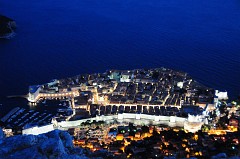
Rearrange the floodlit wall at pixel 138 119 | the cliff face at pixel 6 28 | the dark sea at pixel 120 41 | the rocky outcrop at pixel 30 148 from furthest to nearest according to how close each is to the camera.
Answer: the cliff face at pixel 6 28
the dark sea at pixel 120 41
the floodlit wall at pixel 138 119
the rocky outcrop at pixel 30 148

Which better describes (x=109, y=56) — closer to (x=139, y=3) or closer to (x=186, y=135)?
(x=186, y=135)

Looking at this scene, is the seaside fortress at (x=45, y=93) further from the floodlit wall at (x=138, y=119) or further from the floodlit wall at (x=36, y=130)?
the floodlit wall at (x=36, y=130)

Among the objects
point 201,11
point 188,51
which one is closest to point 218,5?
point 201,11

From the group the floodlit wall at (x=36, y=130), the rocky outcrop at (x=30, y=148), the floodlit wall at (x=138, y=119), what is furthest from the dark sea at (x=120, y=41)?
the rocky outcrop at (x=30, y=148)

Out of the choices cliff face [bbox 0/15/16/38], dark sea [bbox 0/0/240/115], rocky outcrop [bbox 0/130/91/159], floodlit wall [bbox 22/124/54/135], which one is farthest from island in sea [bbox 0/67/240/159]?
cliff face [bbox 0/15/16/38]

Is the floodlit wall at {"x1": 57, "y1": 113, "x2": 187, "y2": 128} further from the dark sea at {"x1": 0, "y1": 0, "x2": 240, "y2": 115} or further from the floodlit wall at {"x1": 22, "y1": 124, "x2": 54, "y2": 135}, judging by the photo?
the dark sea at {"x1": 0, "y1": 0, "x2": 240, "y2": 115}

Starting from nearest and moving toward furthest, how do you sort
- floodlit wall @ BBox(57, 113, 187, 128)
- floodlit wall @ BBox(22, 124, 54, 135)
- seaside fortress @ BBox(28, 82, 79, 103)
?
1. floodlit wall @ BBox(22, 124, 54, 135)
2. floodlit wall @ BBox(57, 113, 187, 128)
3. seaside fortress @ BBox(28, 82, 79, 103)
